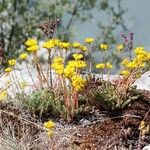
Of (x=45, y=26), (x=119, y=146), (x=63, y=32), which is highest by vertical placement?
(x=45, y=26)

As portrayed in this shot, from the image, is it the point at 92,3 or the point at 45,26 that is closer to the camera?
the point at 45,26

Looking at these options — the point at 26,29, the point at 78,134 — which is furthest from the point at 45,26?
the point at 26,29

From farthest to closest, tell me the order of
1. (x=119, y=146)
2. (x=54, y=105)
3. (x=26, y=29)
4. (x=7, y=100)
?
(x=26, y=29), (x=7, y=100), (x=54, y=105), (x=119, y=146)

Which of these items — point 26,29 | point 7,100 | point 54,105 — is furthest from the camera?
point 26,29

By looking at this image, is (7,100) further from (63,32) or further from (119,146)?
(63,32)

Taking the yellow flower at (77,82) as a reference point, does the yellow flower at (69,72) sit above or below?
above

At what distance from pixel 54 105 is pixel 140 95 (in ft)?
3.75

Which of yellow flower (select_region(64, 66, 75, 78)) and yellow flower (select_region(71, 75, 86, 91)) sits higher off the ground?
yellow flower (select_region(64, 66, 75, 78))

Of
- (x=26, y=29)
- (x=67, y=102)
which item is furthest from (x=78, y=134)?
(x=26, y=29)

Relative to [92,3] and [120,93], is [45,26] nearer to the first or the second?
[120,93]

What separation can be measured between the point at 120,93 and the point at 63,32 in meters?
A: 12.7

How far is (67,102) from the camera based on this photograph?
6.35 meters

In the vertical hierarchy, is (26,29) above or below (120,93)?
below

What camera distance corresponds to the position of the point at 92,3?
19.2m
